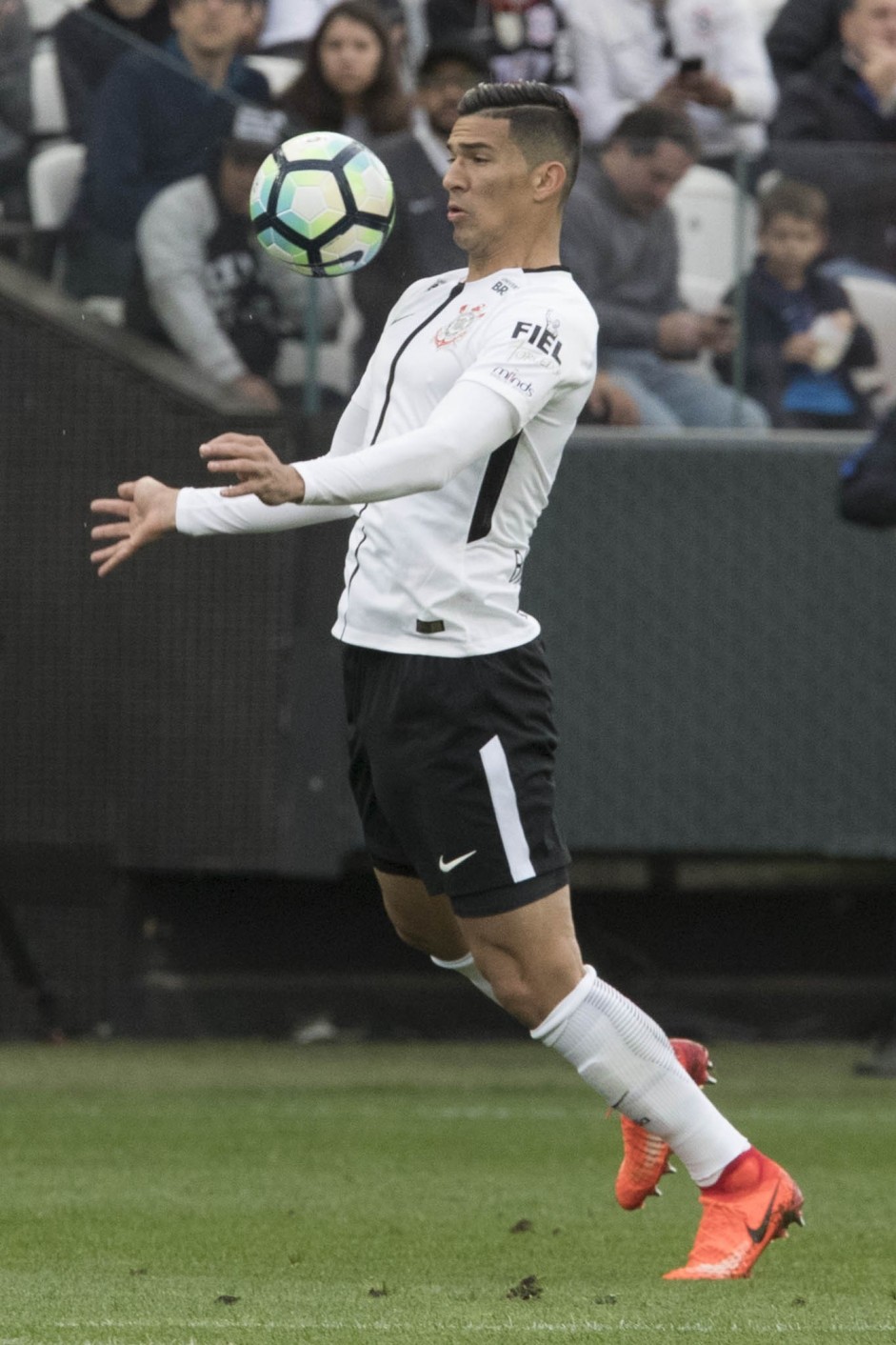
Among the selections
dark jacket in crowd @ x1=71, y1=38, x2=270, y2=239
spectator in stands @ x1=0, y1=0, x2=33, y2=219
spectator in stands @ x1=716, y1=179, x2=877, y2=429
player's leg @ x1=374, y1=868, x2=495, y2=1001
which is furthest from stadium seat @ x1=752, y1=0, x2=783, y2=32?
player's leg @ x1=374, y1=868, x2=495, y2=1001

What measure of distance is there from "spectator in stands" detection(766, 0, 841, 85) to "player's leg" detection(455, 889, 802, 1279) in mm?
6795

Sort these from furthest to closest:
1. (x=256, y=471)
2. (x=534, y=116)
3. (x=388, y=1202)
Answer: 1. (x=388, y=1202)
2. (x=534, y=116)
3. (x=256, y=471)

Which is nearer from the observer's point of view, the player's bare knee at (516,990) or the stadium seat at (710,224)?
the player's bare knee at (516,990)

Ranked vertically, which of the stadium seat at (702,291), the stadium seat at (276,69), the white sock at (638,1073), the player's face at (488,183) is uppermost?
the stadium seat at (276,69)

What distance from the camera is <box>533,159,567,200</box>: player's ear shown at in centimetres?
464

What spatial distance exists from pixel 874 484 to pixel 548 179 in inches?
142

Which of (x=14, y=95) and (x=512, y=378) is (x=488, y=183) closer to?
(x=512, y=378)

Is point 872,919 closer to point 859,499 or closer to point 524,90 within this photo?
point 859,499

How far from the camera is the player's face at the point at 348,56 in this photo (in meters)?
9.17

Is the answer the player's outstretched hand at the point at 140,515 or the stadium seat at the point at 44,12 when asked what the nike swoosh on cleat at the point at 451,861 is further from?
the stadium seat at the point at 44,12

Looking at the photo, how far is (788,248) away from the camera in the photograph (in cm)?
901

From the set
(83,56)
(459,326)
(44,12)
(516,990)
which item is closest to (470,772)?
(516,990)

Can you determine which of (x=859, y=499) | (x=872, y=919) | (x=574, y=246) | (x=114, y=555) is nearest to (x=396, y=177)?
(x=574, y=246)

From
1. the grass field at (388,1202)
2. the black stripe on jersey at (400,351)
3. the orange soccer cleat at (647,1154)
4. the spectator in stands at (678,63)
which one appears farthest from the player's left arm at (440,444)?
the spectator in stands at (678,63)
